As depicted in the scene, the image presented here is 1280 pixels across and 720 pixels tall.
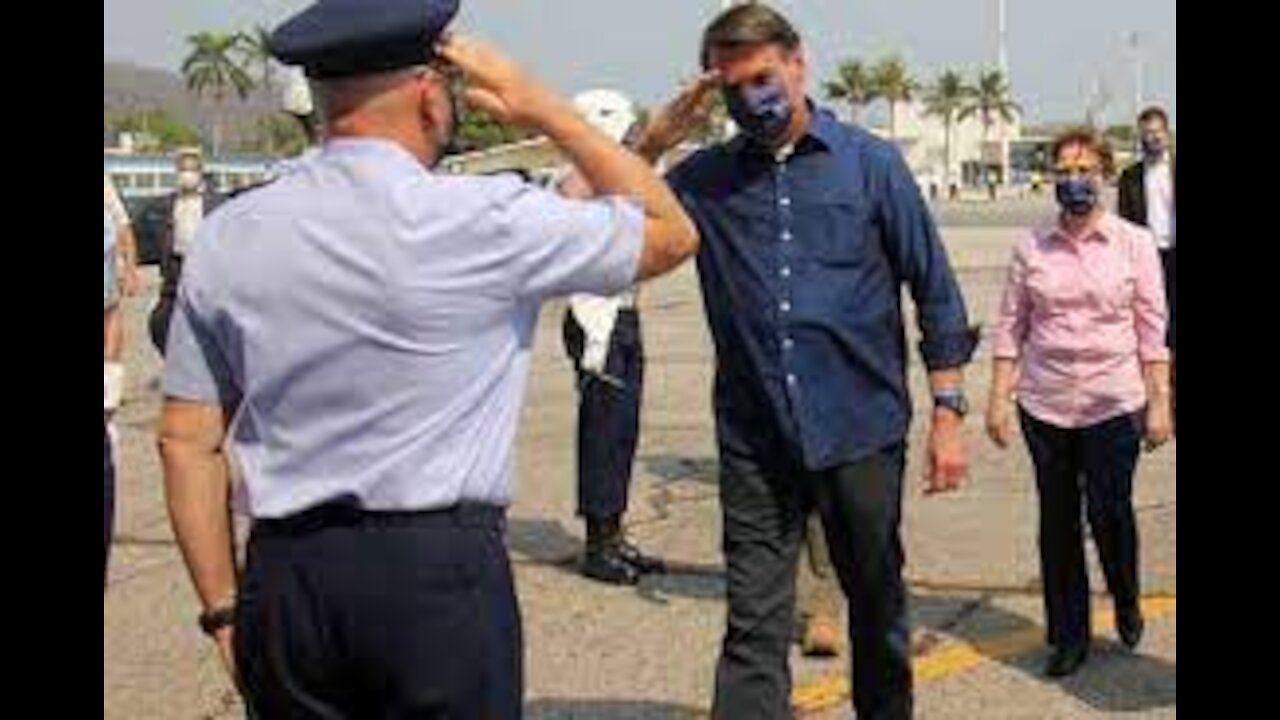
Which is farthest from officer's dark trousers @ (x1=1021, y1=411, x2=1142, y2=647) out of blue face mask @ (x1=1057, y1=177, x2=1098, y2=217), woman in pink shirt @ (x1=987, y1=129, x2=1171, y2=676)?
blue face mask @ (x1=1057, y1=177, x2=1098, y2=217)

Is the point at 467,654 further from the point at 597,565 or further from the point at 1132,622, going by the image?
the point at 597,565

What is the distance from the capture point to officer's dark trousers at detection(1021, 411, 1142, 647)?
591 centimetres

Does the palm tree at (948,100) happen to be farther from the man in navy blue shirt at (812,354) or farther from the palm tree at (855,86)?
the man in navy blue shirt at (812,354)

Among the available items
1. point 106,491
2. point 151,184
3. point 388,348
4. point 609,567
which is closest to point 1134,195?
point 609,567

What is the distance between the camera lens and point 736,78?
457 cm

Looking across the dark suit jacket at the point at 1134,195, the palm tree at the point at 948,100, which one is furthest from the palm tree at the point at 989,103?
the dark suit jacket at the point at 1134,195

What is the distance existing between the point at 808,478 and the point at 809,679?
1.31m

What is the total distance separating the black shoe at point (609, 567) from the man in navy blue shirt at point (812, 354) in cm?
250

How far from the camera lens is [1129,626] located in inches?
240

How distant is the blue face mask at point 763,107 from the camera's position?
455cm

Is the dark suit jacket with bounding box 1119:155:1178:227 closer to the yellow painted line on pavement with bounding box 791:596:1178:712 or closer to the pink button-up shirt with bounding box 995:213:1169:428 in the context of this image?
the yellow painted line on pavement with bounding box 791:596:1178:712

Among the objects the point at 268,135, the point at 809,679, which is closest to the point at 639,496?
the point at 809,679

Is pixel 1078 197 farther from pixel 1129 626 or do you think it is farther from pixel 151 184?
pixel 151 184
